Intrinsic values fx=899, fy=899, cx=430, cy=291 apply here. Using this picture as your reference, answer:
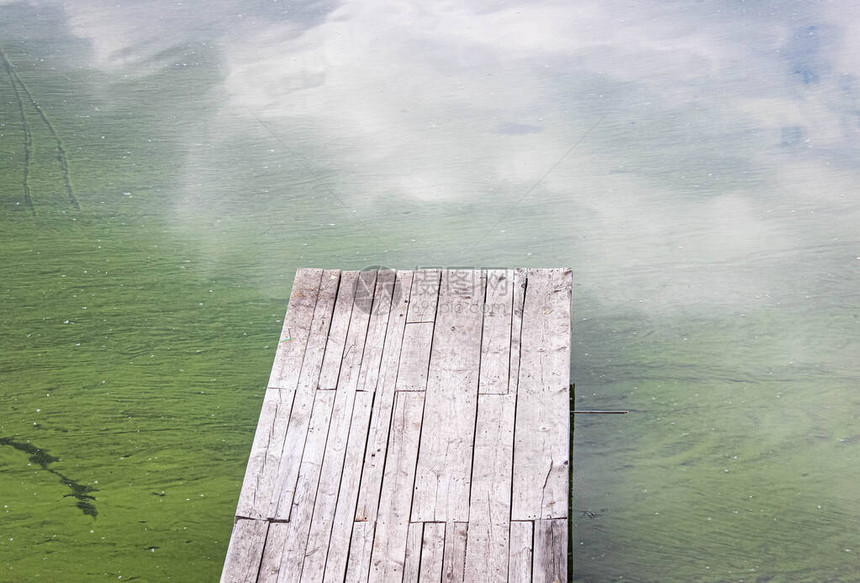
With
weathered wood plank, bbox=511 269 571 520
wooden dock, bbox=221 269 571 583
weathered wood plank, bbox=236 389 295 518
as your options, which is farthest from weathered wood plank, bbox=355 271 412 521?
weathered wood plank, bbox=511 269 571 520

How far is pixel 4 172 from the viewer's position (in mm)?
4215

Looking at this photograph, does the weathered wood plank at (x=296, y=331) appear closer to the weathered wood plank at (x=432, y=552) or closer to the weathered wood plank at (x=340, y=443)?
the weathered wood plank at (x=340, y=443)

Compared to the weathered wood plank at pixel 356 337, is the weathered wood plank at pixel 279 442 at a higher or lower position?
lower

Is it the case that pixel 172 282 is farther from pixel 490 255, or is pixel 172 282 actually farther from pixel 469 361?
pixel 469 361

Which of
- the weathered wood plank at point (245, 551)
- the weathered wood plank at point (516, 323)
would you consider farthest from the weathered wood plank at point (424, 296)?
the weathered wood plank at point (245, 551)

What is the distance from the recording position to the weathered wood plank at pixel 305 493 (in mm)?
2209

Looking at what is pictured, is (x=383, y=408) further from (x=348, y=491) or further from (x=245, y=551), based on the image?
(x=245, y=551)

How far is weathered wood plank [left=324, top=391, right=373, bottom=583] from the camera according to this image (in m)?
2.19

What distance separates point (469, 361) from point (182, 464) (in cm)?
105

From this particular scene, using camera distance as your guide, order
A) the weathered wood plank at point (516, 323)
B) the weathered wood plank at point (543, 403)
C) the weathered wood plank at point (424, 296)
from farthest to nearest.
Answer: the weathered wood plank at point (424, 296)
the weathered wood plank at point (516, 323)
the weathered wood plank at point (543, 403)

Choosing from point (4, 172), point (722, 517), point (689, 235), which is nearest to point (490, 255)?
point (689, 235)

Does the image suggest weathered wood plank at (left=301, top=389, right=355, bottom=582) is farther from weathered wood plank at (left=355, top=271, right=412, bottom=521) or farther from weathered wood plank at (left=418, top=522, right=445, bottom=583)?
weathered wood plank at (left=418, top=522, right=445, bottom=583)

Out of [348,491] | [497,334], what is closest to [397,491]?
Answer: [348,491]

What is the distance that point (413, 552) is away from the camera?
7.20 feet
